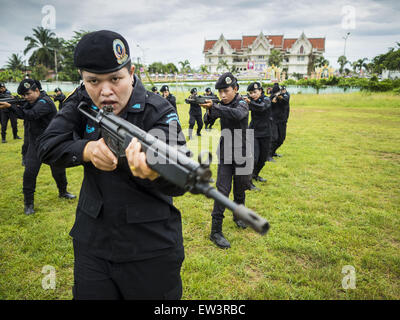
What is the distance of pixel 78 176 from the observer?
760 centimetres

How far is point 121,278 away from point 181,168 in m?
0.90

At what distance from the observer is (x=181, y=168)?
4.21 feet

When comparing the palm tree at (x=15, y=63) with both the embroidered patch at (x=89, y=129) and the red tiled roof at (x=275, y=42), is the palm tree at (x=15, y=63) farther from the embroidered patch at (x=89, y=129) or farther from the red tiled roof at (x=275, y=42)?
the embroidered patch at (x=89, y=129)

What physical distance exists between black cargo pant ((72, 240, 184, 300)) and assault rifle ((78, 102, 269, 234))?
27.3 inches

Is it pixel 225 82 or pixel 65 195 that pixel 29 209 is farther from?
pixel 225 82

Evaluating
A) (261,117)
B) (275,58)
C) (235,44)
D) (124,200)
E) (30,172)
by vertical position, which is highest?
(235,44)

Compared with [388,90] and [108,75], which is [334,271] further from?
[388,90]

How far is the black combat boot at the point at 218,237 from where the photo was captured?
4262 mm

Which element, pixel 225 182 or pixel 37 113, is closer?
pixel 225 182

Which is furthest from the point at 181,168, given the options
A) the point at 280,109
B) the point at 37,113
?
the point at 280,109

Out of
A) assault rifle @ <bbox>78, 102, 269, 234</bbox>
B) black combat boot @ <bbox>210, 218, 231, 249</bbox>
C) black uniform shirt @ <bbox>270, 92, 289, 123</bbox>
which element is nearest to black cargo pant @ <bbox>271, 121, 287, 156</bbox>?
black uniform shirt @ <bbox>270, 92, 289, 123</bbox>

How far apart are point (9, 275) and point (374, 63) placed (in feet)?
329

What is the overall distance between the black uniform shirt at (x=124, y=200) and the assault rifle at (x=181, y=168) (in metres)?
0.18

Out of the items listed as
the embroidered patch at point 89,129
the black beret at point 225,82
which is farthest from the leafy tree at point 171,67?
the embroidered patch at point 89,129
